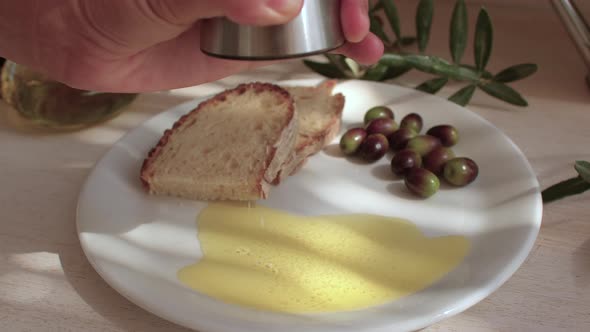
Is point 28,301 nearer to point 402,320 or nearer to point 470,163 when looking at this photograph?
point 402,320

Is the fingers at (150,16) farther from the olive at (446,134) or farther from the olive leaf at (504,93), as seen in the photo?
the olive leaf at (504,93)

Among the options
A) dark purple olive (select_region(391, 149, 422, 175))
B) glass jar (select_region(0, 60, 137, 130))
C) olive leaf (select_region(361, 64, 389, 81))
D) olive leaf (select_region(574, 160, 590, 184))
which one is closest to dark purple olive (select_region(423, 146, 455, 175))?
dark purple olive (select_region(391, 149, 422, 175))

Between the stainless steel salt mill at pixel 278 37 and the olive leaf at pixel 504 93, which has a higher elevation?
the stainless steel salt mill at pixel 278 37

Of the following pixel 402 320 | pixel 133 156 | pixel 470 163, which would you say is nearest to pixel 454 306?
Result: pixel 402 320

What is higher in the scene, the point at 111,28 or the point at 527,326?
the point at 111,28

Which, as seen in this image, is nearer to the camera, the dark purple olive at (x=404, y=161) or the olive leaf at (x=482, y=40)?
the dark purple olive at (x=404, y=161)

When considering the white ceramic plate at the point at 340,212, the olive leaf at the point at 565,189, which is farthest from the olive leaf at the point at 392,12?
the olive leaf at the point at 565,189
